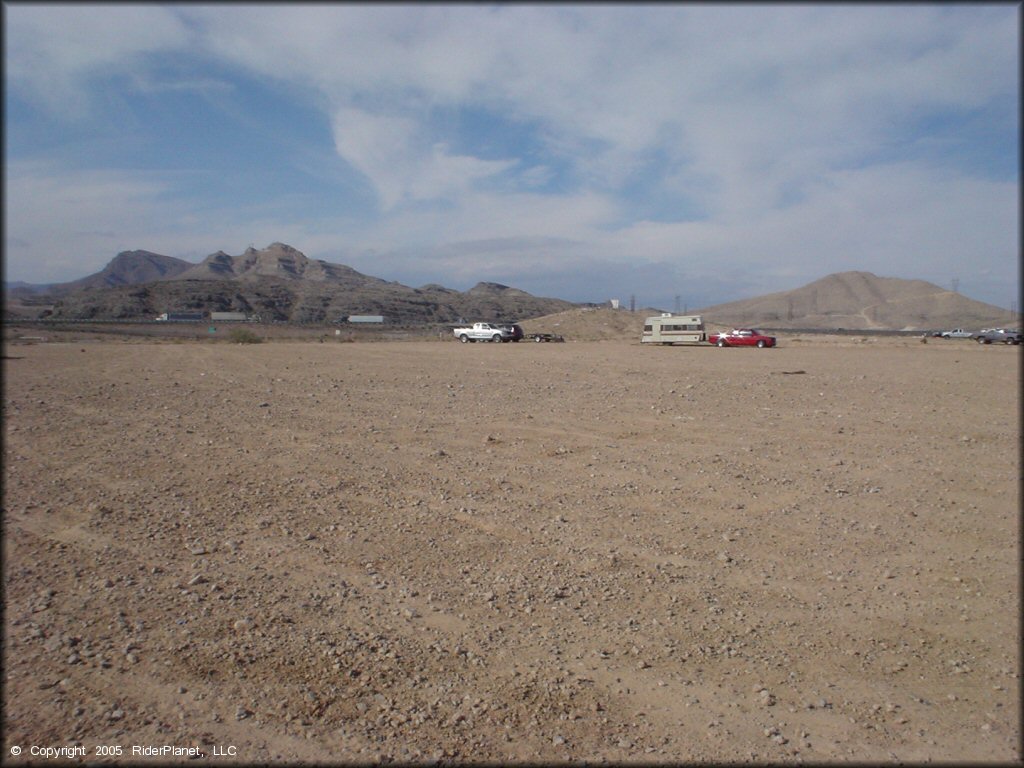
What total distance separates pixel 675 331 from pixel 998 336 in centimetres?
2004

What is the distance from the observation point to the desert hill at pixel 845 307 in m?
91.2

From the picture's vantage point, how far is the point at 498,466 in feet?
25.3

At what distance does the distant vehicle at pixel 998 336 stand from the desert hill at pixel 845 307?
24956 millimetres

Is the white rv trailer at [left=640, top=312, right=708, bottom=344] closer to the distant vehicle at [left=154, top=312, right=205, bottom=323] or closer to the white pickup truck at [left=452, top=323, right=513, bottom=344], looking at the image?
the white pickup truck at [left=452, top=323, right=513, bottom=344]

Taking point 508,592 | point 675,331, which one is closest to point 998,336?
point 675,331

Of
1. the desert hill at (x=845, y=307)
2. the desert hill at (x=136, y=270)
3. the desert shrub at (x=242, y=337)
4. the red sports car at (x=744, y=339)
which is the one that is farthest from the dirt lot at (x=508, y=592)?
the desert hill at (x=845, y=307)

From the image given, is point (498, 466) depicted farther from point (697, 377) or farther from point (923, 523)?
point (697, 377)

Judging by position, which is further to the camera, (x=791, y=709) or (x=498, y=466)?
(x=498, y=466)

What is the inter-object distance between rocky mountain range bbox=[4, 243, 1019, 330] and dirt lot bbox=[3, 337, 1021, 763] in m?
1.92

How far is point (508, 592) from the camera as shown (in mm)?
4617

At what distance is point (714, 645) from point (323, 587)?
2539mm

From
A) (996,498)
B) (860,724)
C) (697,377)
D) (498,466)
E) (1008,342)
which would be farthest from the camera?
(1008,342)

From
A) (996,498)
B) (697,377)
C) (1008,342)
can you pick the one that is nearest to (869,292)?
(1008,342)

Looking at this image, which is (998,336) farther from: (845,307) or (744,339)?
(845,307)
